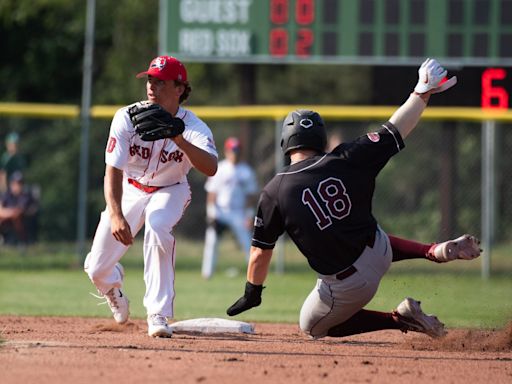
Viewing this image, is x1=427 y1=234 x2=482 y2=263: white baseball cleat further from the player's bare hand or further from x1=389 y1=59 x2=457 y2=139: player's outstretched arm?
the player's bare hand

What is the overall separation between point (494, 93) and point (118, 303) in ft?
27.5

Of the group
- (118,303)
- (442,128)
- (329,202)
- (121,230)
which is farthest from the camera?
(442,128)

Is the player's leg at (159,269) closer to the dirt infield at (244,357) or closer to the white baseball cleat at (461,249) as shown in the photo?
the dirt infield at (244,357)

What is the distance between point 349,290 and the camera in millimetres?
6312

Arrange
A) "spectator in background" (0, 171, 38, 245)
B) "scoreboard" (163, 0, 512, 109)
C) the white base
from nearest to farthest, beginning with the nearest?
the white base
"scoreboard" (163, 0, 512, 109)
"spectator in background" (0, 171, 38, 245)

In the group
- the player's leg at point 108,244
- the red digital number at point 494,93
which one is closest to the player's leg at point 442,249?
the player's leg at point 108,244

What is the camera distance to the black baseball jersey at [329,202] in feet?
20.2

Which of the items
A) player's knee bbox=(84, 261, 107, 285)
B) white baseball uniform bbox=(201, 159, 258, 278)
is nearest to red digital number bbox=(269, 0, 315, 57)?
white baseball uniform bbox=(201, 159, 258, 278)

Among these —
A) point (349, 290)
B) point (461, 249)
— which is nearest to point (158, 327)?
point (349, 290)

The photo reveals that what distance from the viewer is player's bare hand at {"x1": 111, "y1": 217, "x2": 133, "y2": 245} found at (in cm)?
637

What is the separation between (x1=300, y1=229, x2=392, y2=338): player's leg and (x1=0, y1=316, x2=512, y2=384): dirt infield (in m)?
0.20

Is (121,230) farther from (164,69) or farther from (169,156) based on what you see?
(164,69)

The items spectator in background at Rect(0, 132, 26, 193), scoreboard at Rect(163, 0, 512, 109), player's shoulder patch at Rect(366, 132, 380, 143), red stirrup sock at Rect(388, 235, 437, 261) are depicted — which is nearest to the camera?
player's shoulder patch at Rect(366, 132, 380, 143)

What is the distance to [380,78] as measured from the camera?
49.8 feet
